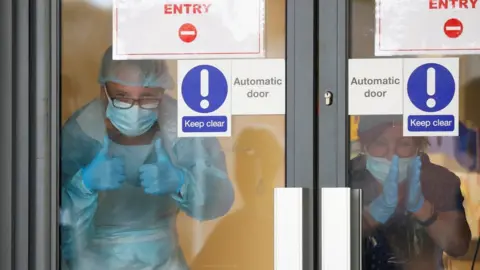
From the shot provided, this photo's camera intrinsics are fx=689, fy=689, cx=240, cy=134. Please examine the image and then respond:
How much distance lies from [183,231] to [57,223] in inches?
11.4

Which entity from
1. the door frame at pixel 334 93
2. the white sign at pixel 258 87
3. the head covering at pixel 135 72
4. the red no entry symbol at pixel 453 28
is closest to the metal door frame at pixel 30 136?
the head covering at pixel 135 72

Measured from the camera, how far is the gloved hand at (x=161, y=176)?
5.23 ft

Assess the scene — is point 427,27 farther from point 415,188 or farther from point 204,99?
point 204,99

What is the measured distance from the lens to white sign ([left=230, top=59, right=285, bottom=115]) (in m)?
1.55

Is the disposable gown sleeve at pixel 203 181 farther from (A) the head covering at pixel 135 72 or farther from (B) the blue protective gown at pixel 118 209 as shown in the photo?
(A) the head covering at pixel 135 72

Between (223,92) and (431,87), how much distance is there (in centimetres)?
46

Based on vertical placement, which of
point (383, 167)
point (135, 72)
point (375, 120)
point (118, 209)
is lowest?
point (118, 209)

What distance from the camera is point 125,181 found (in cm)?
160

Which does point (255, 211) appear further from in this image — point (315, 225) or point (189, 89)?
point (189, 89)

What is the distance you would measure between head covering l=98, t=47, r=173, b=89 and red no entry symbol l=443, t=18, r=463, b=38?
0.63 meters

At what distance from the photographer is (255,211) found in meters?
1.57

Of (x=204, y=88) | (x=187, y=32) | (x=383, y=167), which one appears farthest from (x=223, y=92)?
(x=383, y=167)
